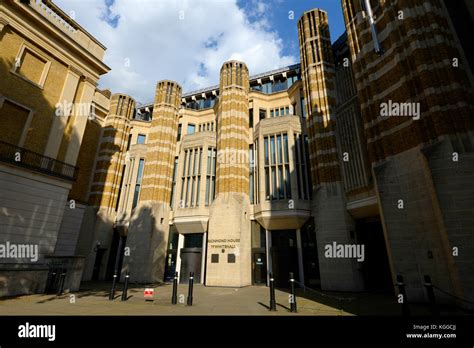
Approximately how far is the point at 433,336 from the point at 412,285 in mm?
5419

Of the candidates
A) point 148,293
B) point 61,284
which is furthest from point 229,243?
point 61,284

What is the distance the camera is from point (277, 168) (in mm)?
18234

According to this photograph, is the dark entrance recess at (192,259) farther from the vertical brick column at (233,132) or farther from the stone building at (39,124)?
the stone building at (39,124)

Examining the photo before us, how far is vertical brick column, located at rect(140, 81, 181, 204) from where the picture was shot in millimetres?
20578

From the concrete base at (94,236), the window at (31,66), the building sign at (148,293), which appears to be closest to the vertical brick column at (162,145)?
the concrete base at (94,236)

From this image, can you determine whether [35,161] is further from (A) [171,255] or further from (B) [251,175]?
(B) [251,175]

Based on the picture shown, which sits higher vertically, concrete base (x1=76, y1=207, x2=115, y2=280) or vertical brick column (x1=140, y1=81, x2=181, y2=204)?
vertical brick column (x1=140, y1=81, x2=181, y2=204)

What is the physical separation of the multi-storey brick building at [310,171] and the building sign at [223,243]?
78mm

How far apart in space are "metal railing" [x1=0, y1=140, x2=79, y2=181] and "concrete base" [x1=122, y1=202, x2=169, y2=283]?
656cm

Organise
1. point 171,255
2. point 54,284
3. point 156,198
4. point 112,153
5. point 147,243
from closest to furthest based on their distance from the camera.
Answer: point 54,284 < point 147,243 < point 171,255 < point 156,198 < point 112,153

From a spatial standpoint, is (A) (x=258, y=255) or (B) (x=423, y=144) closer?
(B) (x=423, y=144)

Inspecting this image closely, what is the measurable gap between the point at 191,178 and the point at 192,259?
22.9 ft

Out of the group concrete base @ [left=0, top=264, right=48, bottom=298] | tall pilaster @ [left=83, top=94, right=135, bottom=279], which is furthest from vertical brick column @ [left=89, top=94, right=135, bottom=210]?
concrete base @ [left=0, top=264, right=48, bottom=298]

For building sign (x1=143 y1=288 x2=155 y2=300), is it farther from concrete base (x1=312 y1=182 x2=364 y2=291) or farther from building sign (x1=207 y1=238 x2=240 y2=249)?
concrete base (x1=312 y1=182 x2=364 y2=291)
